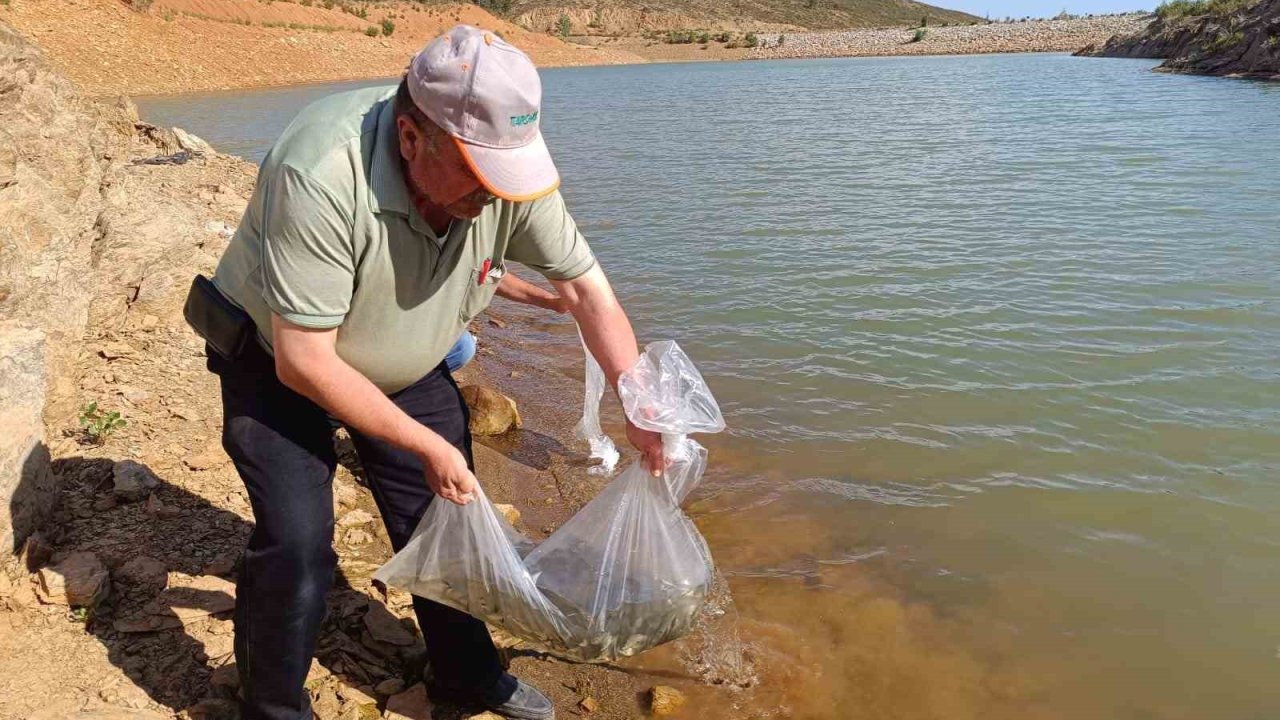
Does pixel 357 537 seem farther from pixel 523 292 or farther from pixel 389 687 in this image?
pixel 523 292

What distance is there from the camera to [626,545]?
8.21 feet

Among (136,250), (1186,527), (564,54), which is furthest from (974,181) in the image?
(564,54)

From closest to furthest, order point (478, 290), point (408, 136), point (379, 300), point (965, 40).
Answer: point (408, 136), point (379, 300), point (478, 290), point (965, 40)

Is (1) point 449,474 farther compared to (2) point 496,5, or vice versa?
(2) point 496,5

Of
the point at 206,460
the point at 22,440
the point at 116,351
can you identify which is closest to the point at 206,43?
the point at 116,351

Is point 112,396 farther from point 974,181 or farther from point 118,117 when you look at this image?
point 974,181

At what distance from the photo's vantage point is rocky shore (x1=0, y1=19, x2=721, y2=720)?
98.0 inches

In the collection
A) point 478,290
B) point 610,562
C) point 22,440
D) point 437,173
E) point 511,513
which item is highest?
point 437,173

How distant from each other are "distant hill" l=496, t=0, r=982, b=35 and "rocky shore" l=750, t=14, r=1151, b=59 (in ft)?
60.8

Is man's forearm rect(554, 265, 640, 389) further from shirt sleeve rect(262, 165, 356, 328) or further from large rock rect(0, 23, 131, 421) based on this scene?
large rock rect(0, 23, 131, 421)

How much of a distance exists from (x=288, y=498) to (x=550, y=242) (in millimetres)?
Answer: 862

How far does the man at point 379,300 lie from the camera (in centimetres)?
174

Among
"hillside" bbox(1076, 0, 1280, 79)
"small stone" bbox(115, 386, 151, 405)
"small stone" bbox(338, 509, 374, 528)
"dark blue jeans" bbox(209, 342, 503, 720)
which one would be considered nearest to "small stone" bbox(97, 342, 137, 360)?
"small stone" bbox(115, 386, 151, 405)

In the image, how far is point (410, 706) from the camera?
2.64 meters
